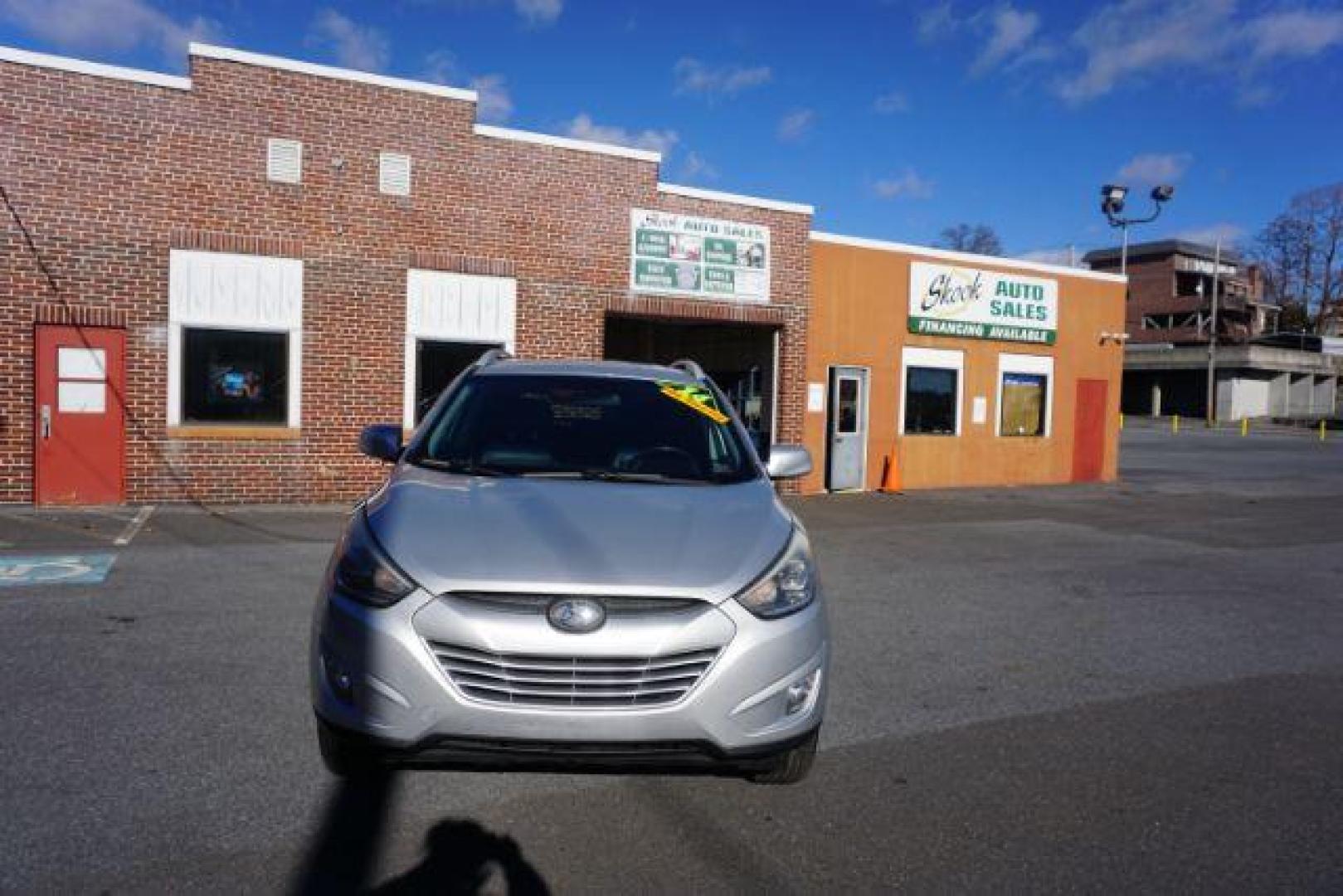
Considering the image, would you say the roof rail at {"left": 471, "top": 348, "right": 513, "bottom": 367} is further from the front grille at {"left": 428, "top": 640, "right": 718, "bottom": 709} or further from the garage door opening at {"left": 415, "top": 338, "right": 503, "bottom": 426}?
the garage door opening at {"left": 415, "top": 338, "right": 503, "bottom": 426}

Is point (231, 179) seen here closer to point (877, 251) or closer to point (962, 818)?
point (877, 251)

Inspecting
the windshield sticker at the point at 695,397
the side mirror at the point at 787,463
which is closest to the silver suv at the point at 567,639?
the side mirror at the point at 787,463

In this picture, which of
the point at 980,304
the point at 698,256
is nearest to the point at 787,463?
the point at 698,256


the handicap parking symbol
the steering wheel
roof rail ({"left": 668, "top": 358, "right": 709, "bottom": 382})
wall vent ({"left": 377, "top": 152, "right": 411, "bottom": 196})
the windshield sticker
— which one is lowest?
the handicap parking symbol

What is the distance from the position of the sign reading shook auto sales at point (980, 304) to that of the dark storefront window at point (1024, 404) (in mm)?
743

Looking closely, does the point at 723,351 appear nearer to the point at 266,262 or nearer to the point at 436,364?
the point at 436,364

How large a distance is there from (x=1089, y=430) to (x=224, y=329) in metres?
16.1

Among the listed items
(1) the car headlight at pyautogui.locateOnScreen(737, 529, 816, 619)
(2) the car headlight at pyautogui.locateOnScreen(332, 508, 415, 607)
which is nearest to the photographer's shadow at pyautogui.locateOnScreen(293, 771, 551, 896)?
(2) the car headlight at pyautogui.locateOnScreen(332, 508, 415, 607)

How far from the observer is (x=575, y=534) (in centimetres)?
374

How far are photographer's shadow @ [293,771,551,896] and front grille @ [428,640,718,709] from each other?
1.86 feet

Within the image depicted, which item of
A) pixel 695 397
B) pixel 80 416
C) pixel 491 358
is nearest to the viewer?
pixel 695 397

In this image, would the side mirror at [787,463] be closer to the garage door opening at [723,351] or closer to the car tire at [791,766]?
the car tire at [791,766]

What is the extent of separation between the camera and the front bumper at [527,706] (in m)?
3.34

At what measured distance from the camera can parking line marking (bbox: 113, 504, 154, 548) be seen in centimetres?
999
